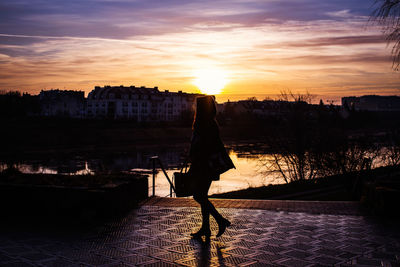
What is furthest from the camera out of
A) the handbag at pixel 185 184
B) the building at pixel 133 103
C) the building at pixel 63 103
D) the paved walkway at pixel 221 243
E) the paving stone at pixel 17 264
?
the building at pixel 63 103

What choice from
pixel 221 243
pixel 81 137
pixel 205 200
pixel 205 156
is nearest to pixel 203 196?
pixel 205 200

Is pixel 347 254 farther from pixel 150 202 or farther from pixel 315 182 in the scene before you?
pixel 315 182

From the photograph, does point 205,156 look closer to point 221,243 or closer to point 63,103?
A: point 221,243

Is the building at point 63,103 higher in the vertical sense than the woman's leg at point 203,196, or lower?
higher

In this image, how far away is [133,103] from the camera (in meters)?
113

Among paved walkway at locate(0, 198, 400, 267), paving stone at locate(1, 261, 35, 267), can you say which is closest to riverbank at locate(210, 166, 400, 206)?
paved walkway at locate(0, 198, 400, 267)

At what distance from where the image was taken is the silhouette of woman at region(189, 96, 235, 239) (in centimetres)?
589

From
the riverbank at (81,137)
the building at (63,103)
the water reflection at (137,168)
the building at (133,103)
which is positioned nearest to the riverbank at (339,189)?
the water reflection at (137,168)

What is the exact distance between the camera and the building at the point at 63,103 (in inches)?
4712

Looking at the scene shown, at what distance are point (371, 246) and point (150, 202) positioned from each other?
4.53 meters

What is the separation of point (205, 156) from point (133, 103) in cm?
10877

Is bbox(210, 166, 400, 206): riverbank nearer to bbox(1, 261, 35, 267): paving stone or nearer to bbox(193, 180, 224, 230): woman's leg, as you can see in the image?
bbox(193, 180, 224, 230): woman's leg

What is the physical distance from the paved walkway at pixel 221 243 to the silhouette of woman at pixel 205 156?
0.31 metres

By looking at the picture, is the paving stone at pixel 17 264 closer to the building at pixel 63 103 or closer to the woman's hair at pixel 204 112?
the woman's hair at pixel 204 112
